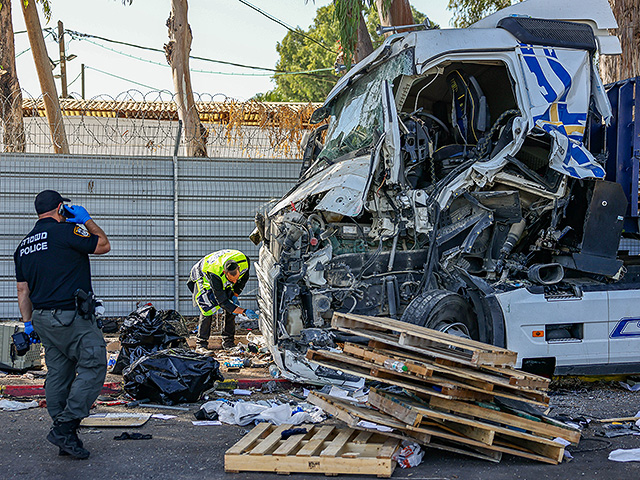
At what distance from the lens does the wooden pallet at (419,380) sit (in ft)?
14.5

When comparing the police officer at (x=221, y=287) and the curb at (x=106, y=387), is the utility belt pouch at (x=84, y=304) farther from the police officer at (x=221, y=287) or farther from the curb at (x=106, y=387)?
the police officer at (x=221, y=287)

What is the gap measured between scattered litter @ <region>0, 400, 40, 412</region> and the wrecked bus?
7.07 feet

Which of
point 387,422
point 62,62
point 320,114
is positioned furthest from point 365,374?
point 62,62

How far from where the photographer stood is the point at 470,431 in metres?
4.49

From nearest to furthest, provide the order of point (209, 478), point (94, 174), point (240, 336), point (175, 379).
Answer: point (209, 478)
point (175, 379)
point (240, 336)
point (94, 174)

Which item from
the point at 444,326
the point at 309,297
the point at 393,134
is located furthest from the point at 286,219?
the point at 444,326

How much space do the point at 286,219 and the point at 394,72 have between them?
178 centimetres

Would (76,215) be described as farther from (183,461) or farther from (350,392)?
(350,392)

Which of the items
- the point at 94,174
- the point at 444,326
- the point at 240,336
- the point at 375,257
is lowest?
the point at 240,336

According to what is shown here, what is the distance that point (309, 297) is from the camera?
6.27 m

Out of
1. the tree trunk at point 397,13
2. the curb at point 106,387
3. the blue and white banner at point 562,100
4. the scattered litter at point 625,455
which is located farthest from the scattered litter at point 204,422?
the tree trunk at point 397,13

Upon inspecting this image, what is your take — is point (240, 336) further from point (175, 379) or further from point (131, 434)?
point (131, 434)

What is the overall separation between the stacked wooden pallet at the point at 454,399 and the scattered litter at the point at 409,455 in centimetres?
7

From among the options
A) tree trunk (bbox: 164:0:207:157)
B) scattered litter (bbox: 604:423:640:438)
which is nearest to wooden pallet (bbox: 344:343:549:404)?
scattered litter (bbox: 604:423:640:438)
